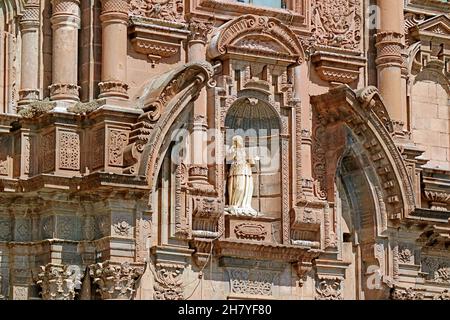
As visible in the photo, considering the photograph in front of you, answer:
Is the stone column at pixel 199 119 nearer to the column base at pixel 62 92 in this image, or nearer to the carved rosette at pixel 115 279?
the column base at pixel 62 92

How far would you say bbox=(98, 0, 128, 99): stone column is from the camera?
34250 mm

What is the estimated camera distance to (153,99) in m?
34.1

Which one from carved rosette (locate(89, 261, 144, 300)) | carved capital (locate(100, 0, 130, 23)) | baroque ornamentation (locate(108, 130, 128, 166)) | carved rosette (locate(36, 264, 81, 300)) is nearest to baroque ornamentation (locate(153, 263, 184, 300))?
carved rosette (locate(89, 261, 144, 300))

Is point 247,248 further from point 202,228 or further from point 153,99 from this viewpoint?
point 153,99

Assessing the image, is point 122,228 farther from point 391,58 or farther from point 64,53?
point 391,58

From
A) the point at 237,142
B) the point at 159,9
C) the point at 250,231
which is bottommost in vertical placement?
the point at 250,231

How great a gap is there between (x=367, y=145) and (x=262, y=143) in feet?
5.64

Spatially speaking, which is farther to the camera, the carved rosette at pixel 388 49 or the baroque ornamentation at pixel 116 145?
the carved rosette at pixel 388 49

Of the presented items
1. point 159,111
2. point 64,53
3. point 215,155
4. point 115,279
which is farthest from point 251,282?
point 64,53

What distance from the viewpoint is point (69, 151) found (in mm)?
33875

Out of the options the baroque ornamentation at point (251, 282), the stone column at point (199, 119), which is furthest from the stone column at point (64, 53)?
the baroque ornamentation at point (251, 282)

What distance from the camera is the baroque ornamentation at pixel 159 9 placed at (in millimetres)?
35125

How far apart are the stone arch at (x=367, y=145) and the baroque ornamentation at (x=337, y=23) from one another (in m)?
1.24
